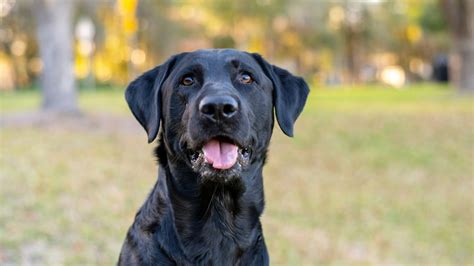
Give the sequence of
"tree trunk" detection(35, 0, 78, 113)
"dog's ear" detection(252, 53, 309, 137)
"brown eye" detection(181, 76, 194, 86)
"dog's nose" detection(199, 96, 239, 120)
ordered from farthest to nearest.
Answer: "tree trunk" detection(35, 0, 78, 113), "dog's ear" detection(252, 53, 309, 137), "brown eye" detection(181, 76, 194, 86), "dog's nose" detection(199, 96, 239, 120)

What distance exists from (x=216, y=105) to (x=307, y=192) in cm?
825

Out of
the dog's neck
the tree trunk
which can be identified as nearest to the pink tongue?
the dog's neck

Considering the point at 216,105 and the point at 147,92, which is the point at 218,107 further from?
the point at 147,92

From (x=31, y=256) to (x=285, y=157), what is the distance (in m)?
7.84

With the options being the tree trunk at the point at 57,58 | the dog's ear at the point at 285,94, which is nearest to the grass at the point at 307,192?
the tree trunk at the point at 57,58

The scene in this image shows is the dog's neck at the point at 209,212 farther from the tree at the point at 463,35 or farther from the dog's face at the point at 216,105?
the tree at the point at 463,35

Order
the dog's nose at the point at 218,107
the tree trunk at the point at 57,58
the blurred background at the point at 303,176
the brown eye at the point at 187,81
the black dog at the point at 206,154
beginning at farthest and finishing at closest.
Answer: the tree trunk at the point at 57,58 → the blurred background at the point at 303,176 → the brown eye at the point at 187,81 → the black dog at the point at 206,154 → the dog's nose at the point at 218,107

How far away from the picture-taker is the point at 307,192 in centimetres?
1171

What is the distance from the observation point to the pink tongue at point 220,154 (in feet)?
12.6

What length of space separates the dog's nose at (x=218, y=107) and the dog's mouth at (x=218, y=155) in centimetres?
17

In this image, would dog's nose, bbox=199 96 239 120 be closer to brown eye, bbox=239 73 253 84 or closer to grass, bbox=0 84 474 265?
brown eye, bbox=239 73 253 84

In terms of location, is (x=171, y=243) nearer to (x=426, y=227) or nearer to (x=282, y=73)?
(x=282, y=73)

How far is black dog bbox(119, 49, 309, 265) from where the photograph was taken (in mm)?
3807

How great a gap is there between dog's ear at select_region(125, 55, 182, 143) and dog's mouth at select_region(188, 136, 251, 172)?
483 mm
